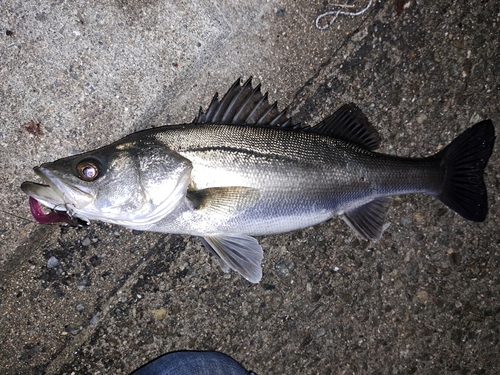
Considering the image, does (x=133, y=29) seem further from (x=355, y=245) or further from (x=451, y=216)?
(x=451, y=216)

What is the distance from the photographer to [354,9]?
2244 millimetres

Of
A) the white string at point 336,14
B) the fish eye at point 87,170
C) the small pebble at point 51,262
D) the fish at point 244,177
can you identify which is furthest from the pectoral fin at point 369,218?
the small pebble at point 51,262

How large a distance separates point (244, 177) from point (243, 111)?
1.25ft

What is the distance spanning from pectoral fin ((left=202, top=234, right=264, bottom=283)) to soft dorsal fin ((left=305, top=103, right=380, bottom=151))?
2.43ft

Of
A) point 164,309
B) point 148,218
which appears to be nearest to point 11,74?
point 148,218

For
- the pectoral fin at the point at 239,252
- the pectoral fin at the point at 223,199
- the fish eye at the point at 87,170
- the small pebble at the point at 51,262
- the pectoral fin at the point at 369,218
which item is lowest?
the small pebble at the point at 51,262

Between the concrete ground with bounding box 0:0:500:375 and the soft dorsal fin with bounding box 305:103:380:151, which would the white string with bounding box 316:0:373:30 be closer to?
the concrete ground with bounding box 0:0:500:375

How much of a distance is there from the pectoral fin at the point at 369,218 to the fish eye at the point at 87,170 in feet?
4.54

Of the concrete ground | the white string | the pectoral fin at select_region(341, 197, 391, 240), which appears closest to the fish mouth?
the concrete ground

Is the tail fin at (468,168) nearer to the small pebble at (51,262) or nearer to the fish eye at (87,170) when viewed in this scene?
the fish eye at (87,170)

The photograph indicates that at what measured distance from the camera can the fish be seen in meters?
1.72

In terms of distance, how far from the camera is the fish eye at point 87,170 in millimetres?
1694

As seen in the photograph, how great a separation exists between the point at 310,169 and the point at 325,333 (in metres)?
1.20

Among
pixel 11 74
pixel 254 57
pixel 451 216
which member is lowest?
pixel 451 216
